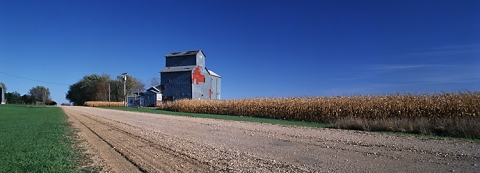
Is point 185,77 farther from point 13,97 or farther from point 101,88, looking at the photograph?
point 13,97

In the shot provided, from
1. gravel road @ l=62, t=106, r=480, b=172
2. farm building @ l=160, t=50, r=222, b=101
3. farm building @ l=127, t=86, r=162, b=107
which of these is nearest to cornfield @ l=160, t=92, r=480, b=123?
gravel road @ l=62, t=106, r=480, b=172

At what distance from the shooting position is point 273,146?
29.8 ft

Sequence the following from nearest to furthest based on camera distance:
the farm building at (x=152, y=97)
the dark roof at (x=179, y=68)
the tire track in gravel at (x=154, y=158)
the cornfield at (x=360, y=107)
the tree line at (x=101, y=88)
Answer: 1. the tire track in gravel at (x=154, y=158)
2. the cornfield at (x=360, y=107)
3. the dark roof at (x=179, y=68)
4. the farm building at (x=152, y=97)
5. the tree line at (x=101, y=88)

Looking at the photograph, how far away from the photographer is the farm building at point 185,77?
54531mm

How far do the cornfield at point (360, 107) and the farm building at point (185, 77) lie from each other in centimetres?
1981

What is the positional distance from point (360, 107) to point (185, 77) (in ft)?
124

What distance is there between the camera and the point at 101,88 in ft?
312

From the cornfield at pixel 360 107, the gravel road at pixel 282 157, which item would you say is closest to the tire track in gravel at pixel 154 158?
the gravel road at pixel 282 157

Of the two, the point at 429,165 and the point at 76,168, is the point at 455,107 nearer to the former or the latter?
the point at 429,165

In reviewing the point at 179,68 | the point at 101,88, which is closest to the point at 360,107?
the point at 179,68

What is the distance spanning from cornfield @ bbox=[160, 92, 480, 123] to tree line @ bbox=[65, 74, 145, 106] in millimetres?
71713

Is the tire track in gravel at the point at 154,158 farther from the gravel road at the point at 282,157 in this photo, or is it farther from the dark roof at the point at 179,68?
the dark roof at the point at 179,68

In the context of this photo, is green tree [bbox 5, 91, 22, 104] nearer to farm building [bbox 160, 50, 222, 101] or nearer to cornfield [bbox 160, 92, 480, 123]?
farm building [bbox 160, 50, 222, 101]

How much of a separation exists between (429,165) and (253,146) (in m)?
4.58
